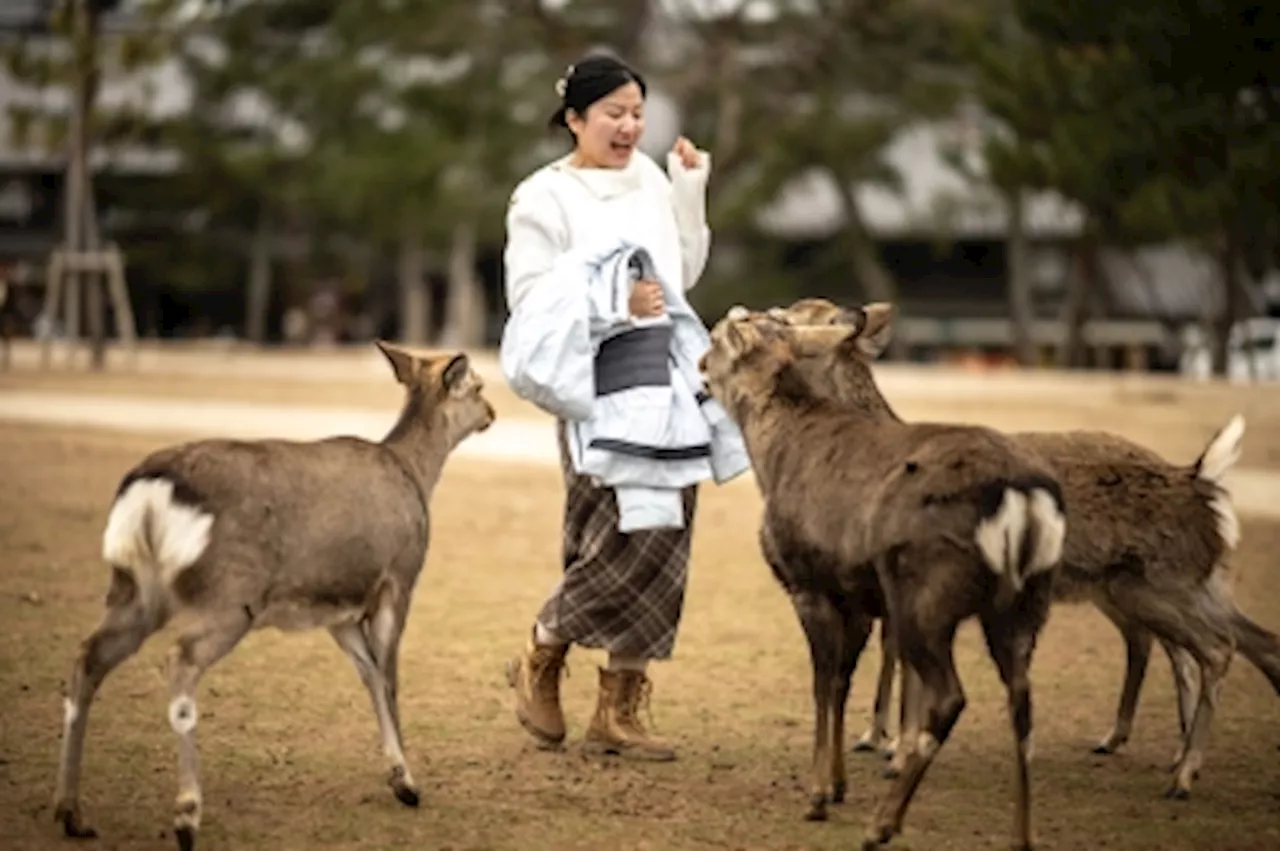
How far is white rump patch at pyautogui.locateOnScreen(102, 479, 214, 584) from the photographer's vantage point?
6688 millimetres

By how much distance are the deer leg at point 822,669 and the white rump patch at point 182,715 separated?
1876 millimetres

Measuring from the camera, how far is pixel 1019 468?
6.72 m

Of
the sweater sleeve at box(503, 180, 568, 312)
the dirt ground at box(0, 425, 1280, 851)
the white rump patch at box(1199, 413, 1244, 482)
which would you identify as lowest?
the dirt ground at box(0, 425, 1280, 851)

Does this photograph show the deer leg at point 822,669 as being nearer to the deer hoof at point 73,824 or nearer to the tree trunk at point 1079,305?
the deer hoof at point 73,824

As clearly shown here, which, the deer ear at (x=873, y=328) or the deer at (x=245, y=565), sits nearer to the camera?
Result: the deer at (x=245, y=565)

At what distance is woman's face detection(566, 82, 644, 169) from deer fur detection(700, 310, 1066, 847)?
876 mm

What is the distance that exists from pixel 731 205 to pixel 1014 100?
40.9 feet

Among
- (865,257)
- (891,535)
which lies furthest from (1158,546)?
(865,257)

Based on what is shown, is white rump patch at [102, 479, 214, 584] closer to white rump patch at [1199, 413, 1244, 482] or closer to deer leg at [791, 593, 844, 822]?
deer leg at [791, 593, 844, 822]

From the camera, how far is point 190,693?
6.64 meters

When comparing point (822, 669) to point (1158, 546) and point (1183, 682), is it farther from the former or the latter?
point (1183, 682)

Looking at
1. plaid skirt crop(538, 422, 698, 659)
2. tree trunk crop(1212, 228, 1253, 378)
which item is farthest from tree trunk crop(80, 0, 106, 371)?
plaid skirt crop(538, 422, 698, 659)

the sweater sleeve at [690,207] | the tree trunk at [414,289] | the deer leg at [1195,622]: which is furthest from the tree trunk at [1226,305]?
the deer leg at [1195,622]

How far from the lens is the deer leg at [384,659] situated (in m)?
7.28
